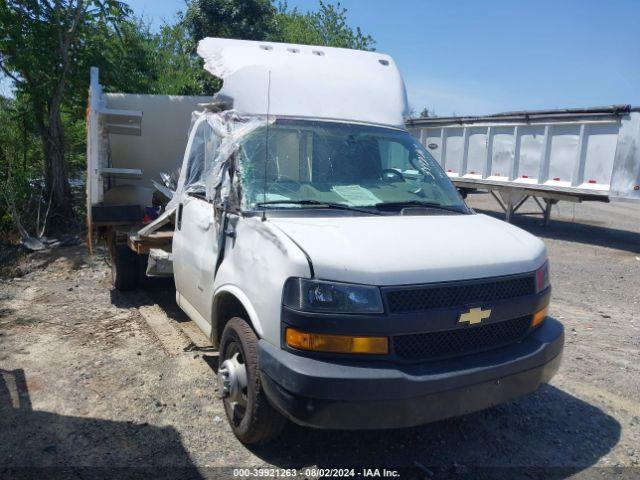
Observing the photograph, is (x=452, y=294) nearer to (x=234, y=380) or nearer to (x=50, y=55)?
(x=234, y=380)

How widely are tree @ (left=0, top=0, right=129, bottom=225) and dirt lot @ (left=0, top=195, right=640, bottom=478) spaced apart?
15.2 ft

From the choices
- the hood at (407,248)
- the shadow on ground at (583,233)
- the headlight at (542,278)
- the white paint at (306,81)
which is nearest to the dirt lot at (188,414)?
the headlight at (542,278)

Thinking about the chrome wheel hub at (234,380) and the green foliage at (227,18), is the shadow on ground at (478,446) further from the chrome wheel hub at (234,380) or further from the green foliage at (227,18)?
the green foliage at (227,18)

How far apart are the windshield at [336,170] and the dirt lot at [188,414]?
1580 millimetres

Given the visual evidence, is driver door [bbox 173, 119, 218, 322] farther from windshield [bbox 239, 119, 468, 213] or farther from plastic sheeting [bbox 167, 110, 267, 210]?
windshield [bbox 239, 119, 468, 213]

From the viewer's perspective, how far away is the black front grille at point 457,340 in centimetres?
289

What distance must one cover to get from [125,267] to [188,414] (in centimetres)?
317

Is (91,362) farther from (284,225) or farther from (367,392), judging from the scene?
(367,392)

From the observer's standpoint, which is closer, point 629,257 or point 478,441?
point 478,441

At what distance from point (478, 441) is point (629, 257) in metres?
8.62

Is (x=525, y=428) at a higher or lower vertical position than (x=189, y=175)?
lower

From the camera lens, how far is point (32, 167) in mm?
11133

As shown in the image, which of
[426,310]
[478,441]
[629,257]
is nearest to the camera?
[426,310]

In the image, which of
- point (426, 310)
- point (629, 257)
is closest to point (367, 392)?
point (426, 310)
